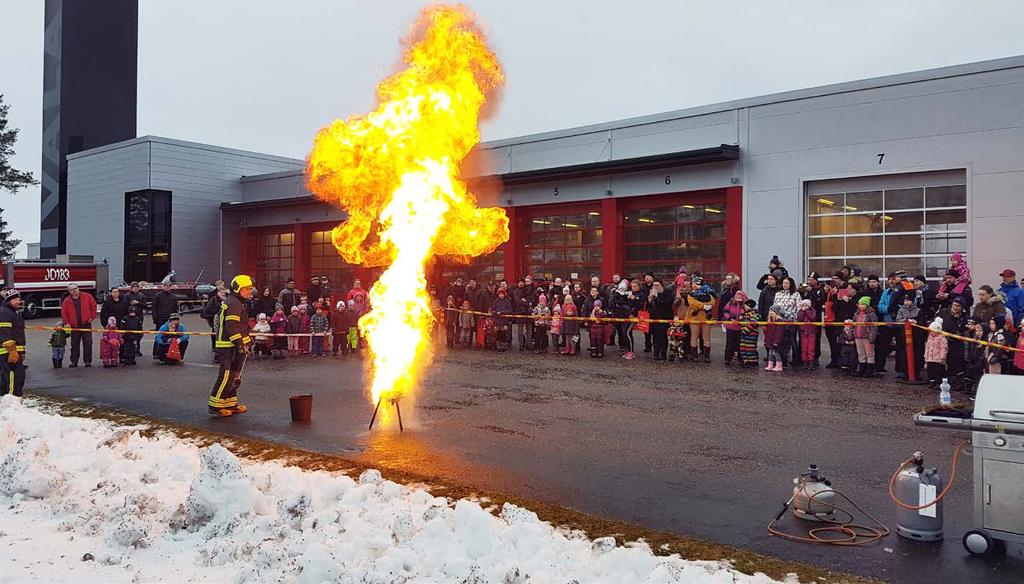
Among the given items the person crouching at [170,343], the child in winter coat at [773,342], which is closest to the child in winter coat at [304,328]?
the person crouching at [170,343]

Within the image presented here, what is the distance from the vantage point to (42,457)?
22.0 ft

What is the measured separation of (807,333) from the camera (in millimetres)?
14555

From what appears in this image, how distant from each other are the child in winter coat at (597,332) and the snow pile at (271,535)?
1103 centimetres

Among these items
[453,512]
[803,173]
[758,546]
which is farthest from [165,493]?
[803,173]

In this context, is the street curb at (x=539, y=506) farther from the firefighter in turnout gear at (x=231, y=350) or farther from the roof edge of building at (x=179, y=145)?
the roof edge of building at (x=179, y=145)

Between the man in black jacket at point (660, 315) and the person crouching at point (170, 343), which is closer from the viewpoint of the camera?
the man in black jacket at point (660, 315)

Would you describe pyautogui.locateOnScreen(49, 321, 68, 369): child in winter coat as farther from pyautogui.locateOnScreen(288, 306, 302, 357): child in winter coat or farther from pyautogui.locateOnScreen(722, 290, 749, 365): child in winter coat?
pyautogui.locateOnScreen(722, 290, 749, 365): child in winter coat

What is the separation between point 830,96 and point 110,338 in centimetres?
2102

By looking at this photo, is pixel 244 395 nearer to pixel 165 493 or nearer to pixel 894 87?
pixel 165 493

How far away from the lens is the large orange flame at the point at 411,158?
920 cm

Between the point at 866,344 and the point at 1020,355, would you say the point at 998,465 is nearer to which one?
the point at 1020,355

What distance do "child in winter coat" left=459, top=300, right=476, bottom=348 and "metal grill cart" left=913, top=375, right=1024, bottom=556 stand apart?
15.1m

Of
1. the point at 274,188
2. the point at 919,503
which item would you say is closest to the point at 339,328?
the point at 919,503

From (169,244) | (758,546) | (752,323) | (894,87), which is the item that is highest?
(894,87)
